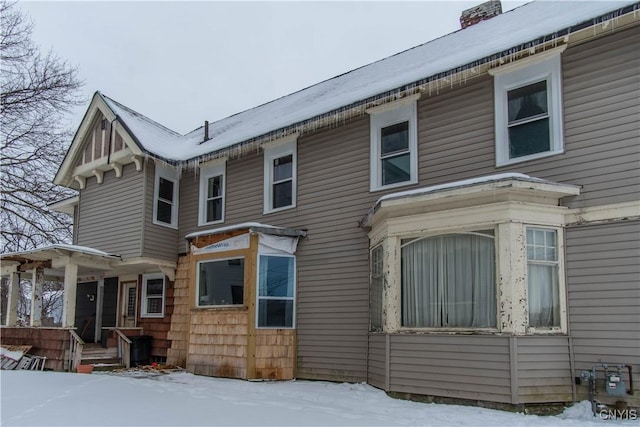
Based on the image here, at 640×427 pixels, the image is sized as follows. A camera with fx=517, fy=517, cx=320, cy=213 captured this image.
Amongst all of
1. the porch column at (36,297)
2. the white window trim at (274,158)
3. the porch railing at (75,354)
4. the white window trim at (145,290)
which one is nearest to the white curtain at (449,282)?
the white window trim at (274,158)

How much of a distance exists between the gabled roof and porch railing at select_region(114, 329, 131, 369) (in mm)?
4693

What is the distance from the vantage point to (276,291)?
10797 mm

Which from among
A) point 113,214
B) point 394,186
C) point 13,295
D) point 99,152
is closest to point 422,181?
point 394,186

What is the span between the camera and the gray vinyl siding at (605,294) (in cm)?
702

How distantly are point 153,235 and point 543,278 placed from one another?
9.43 metres

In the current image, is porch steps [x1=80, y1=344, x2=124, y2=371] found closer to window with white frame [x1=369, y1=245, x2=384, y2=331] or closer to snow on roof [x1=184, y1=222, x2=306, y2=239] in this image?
snow on roof [x1=184, y1=222, x2=306, y2=239]

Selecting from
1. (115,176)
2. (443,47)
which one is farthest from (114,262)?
(443,47)

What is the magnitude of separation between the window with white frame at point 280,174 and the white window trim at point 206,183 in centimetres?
151

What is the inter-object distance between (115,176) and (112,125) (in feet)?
Result: 4.56

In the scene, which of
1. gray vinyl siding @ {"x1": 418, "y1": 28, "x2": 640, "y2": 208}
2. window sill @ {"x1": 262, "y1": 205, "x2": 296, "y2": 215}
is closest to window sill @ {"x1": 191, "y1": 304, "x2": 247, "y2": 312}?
window sill @ {"x1": 262, "y1": 205, "x2": 296, "y2": 215}

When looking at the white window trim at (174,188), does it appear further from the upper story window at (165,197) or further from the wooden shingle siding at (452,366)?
the wooden shingle siding at (452,366)

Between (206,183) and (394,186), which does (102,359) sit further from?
(394,186)

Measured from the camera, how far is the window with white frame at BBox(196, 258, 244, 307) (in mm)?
10883

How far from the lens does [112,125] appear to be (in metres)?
14.1
